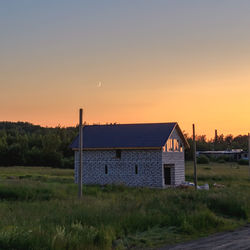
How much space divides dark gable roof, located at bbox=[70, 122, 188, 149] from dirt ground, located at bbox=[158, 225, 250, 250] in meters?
22.9

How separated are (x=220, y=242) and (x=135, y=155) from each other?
2570 centimetres

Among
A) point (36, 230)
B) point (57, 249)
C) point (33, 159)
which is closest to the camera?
point (57, 249)

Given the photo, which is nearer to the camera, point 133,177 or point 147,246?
point 147,246

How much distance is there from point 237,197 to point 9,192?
14959mm

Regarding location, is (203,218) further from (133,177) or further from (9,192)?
(133,177)

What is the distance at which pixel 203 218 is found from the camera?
1554cm

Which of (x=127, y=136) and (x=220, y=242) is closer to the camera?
(x=220, y=242)

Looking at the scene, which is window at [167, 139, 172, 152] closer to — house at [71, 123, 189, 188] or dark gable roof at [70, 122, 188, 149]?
house at [71, 123, 189, 188]

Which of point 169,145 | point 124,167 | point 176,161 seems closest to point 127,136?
point 124,167

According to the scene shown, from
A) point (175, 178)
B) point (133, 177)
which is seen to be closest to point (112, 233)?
point (133, 177)

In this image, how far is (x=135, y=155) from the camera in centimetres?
3809

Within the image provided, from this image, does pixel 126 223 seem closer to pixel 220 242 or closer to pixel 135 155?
pixel 220 242

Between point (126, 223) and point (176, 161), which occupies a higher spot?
point (176, 161)

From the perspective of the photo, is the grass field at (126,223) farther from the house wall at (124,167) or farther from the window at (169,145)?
the window at (169,145)
